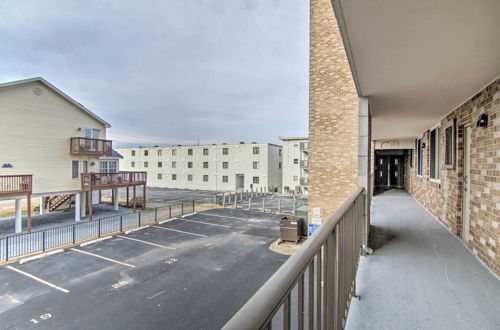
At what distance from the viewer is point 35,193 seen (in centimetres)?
1432

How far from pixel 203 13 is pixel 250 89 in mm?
16380

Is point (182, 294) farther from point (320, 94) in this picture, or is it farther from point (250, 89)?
point (250, 89)

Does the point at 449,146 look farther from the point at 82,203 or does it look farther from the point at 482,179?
the point at 82,203

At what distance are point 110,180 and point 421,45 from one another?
1931cm

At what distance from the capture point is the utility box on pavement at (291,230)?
11.6 m

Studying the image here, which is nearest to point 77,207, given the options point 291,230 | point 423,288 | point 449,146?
point 291,230

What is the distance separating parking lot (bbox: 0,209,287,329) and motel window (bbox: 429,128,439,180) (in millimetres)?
5653

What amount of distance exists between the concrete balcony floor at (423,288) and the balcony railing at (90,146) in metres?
17.6

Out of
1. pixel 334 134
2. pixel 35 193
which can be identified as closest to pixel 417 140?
pixel 334 134

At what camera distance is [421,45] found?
2420 millimetres

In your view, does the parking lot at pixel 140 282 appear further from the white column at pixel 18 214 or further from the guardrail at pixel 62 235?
the white column at pixel 18 214

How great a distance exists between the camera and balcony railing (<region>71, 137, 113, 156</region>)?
16047 mm

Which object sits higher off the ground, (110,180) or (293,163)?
(293,163)

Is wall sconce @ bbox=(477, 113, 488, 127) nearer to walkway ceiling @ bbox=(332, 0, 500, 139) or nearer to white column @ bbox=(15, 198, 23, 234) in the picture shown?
walkway ceiling @ bbox=(332, 0, 500, 139)
